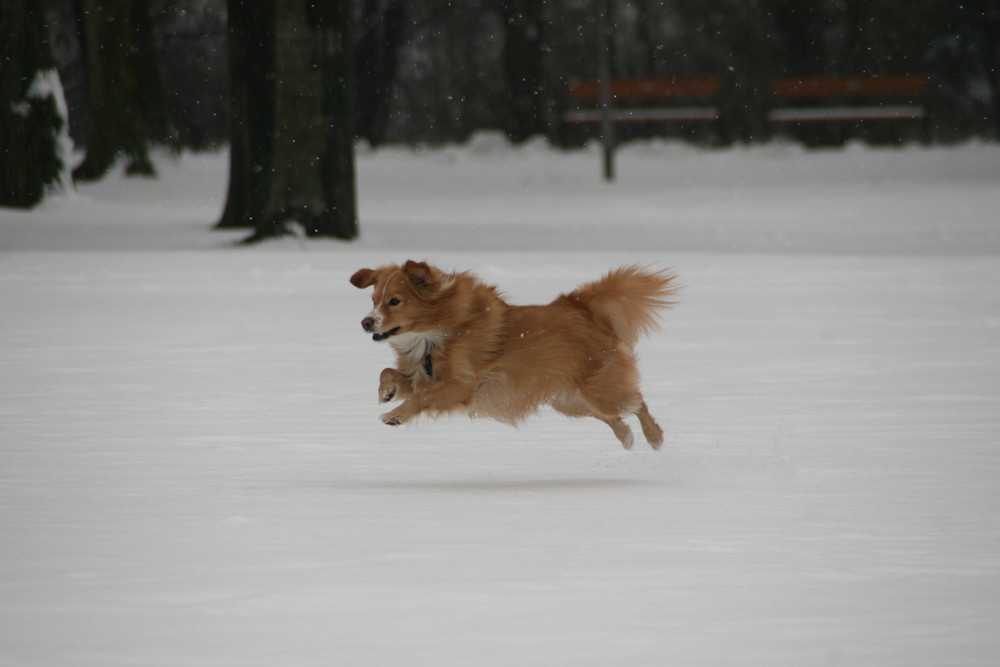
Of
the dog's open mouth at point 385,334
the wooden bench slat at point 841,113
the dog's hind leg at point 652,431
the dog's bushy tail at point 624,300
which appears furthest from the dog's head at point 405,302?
the wooden bench slat at point 841,113

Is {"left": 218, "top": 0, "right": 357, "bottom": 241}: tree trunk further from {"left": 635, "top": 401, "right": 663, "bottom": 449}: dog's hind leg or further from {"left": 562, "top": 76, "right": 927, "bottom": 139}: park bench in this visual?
{"left": 562, "top": 76, "right": 927, "bottom": 139}: park bench

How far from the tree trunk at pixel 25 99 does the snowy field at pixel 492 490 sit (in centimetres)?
519

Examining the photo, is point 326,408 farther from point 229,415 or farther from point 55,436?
point 55,436

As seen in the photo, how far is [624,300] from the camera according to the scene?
7.64 m

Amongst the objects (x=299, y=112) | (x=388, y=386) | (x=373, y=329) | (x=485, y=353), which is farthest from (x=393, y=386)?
(x=299, y=112)

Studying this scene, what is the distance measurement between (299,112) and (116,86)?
10.7 metres

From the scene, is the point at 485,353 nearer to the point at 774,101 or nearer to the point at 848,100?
the point at 774,101

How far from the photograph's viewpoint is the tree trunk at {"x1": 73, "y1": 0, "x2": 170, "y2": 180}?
2941 cm

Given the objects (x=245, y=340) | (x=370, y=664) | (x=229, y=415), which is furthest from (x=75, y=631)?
(x=245, y=340)

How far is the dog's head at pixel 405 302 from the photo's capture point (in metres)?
7.08

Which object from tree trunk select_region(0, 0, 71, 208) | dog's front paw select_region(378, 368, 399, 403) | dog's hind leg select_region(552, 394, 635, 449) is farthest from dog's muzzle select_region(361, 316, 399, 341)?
tree trunk select_region(0, 0, 71, 208)

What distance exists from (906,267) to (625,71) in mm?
30298

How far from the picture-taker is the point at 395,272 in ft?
24.1

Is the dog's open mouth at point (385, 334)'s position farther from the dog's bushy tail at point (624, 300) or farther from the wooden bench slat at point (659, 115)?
the wooden bench slat at point (659, 115)
